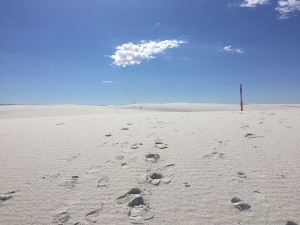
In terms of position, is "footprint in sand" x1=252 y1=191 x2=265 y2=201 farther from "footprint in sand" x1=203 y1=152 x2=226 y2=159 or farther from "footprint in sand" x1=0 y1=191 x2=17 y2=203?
"footprint in sand" x1=0 y1=191 x2=17 y2=203

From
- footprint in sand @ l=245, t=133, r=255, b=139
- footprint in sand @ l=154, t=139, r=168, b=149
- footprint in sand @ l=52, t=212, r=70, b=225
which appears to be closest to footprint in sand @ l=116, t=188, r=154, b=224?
footprint in sand @ l=52, t=212, r=70, b=225

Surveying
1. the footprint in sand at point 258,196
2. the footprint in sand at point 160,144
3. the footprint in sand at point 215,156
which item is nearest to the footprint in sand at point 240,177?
the footprint in sand at point 258,196

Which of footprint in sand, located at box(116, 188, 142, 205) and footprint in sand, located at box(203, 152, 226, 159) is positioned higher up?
footprint in sand, located at box(203, 152, 226, 159)

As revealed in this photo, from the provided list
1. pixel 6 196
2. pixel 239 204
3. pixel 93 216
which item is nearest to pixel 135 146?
pixel 93 216

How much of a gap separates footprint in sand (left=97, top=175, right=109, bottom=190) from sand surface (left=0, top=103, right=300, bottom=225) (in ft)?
0.04

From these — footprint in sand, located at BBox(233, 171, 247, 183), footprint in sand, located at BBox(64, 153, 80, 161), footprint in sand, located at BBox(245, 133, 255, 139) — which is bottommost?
footprint in sand, located at BBox(233, 171, 247, 183)

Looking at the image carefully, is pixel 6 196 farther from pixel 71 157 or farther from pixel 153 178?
pixel 153 178

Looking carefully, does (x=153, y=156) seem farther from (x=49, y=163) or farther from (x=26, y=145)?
(x=26, y=145)

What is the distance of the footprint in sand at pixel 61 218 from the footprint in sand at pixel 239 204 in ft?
5.53

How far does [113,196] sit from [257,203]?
1.54m

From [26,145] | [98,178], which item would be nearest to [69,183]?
[98,178]

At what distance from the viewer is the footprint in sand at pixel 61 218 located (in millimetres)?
2357

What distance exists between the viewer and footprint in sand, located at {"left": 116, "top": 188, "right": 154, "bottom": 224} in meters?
2.40

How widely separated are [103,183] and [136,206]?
0.65 meters
